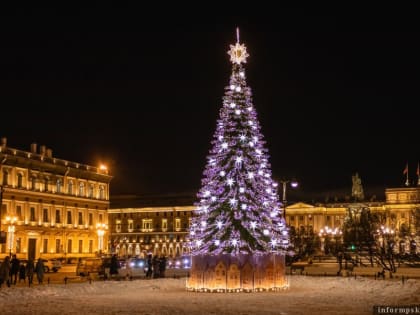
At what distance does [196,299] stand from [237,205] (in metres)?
5.47

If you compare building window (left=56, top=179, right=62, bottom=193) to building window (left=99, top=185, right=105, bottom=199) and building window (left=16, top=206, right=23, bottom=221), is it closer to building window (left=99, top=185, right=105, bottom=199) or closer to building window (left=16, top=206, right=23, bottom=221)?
building window (left=16, top=206, right=23, bottom=221)

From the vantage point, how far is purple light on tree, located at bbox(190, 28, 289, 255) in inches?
1192

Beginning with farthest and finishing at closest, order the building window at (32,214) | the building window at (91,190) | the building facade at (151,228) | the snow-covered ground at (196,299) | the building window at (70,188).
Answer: the building facade at (151,228), the building window at (91,190), the building window at (70,188), the building window at (32,214), the snow-covered ground at (196,299)

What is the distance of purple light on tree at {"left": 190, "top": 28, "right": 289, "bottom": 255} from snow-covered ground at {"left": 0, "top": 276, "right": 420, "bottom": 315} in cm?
250

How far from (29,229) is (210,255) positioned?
169 ft

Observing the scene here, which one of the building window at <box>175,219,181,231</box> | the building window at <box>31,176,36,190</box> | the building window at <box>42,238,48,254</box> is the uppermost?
the building window at <box>31,176,36,190</box>

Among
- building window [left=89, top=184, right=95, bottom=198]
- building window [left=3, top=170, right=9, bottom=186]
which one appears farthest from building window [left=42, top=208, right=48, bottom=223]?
building window [left=89, top=184, right=95, bottom=198]

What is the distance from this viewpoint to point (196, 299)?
26312mm

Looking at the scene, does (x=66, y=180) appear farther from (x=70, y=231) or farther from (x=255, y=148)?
(x=255, y=148)

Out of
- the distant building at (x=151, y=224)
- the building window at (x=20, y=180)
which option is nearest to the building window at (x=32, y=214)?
the building window at (x=20, y=180)

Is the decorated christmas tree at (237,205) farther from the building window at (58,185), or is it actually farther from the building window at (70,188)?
the building window at (70,188)

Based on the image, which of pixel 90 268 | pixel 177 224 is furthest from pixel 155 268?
pixel 177 224

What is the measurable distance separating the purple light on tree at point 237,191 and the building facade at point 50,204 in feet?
133

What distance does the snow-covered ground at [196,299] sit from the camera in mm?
22125
